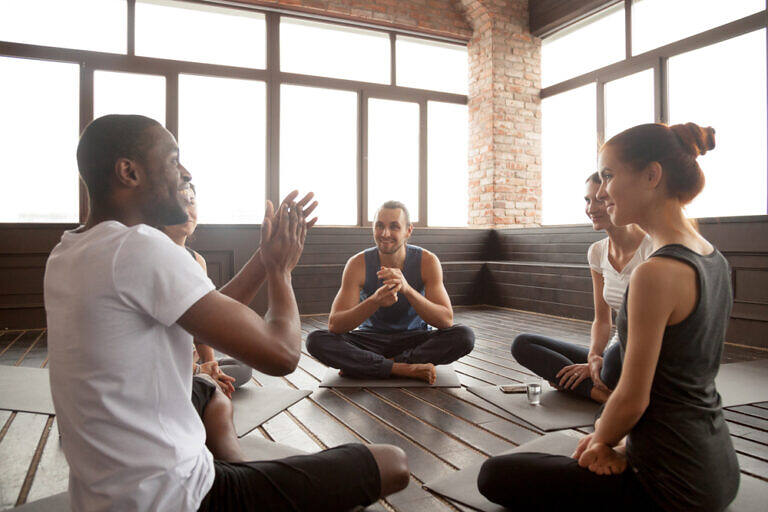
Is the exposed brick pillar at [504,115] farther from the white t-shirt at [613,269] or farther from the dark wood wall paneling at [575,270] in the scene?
the white t-shirt at [613,269]

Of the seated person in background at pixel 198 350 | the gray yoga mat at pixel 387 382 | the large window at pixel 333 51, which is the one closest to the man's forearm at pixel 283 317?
the seated person in background at pixel 198 350

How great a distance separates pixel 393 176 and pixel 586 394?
4745 millimetres

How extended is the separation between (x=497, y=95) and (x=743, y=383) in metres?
4.77

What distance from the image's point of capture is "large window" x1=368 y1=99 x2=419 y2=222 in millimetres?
6578

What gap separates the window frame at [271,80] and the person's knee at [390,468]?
186 inches

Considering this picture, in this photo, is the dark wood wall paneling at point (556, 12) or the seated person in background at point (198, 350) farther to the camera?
the dark wood wall paneling at point (556, 12)

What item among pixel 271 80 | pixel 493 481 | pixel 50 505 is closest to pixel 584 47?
pixel 271 80

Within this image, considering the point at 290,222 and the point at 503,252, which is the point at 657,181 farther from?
the point at 503,252

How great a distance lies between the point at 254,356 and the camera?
87 cm

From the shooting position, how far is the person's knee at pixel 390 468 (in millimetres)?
1140

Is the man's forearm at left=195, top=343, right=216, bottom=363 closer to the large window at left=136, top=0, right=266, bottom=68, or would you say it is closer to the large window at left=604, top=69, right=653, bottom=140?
the large window at left=136, top=0, right=266, bottom=68

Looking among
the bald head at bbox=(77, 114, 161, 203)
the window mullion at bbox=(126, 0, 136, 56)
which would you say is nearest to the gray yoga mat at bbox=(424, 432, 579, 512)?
the bald head at bbox=(77, 114, 161, 203)

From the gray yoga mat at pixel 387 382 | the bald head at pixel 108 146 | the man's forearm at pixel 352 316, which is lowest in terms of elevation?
the gray yoga mat at pixel 387 382

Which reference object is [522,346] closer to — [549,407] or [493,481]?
[549,407]
